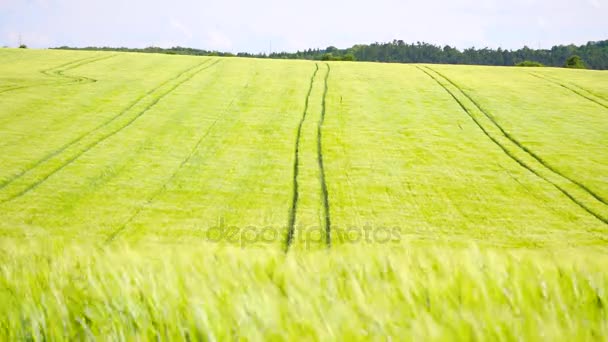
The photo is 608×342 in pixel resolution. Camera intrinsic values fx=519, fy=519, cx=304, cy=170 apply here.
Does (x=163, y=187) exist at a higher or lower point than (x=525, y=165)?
lower

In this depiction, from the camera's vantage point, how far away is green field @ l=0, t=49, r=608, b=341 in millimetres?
1696

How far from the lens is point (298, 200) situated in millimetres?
13438

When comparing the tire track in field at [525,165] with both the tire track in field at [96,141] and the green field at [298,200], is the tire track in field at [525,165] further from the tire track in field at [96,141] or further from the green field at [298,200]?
the tire track in field at [96,141]

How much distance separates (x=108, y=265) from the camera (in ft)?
7.39

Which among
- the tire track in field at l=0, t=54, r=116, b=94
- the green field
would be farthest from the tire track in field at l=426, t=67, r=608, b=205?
the tire track in field at l=0, t=54, r=116, b=94

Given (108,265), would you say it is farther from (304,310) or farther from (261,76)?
(261,76)

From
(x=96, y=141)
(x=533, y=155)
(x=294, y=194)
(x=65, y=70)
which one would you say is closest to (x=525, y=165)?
(x=533, y=155)

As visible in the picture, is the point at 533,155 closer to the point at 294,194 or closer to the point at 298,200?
the point at 294,194

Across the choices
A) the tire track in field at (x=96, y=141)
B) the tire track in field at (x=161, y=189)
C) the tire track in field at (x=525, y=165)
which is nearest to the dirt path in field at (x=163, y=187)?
the tire track in field at (x=161, y=189)

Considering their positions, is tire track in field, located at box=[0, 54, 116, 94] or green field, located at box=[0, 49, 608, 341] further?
tire track in field, located at box=[0, 54, 116, 94]

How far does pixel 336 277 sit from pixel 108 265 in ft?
3.30

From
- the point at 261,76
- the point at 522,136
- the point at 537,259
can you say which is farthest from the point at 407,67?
the point at 537,259

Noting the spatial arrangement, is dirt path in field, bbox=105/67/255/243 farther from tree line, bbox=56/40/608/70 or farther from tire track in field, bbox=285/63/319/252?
tree line, bbox=56/40/608/70

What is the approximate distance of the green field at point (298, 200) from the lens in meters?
1.70
